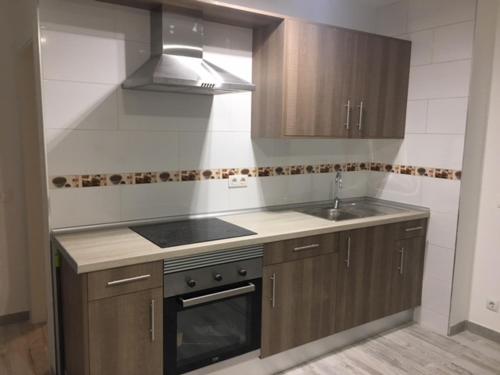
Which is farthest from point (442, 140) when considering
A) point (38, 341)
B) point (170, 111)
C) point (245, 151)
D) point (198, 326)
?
point (38, 341)

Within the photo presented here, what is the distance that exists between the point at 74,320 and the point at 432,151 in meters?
2.54

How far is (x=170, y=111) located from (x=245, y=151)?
0.59 meters

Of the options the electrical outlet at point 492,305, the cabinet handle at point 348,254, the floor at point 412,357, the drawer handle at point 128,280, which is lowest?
the floor at point 412,357

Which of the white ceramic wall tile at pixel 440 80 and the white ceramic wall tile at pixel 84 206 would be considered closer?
the white ceramic wall tile at pixel 84 206

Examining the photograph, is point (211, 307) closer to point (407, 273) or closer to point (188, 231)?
point (188, 231)

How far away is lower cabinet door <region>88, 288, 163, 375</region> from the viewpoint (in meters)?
1.80

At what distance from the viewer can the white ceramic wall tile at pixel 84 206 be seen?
85.9 inches

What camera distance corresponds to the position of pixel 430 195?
3.03m

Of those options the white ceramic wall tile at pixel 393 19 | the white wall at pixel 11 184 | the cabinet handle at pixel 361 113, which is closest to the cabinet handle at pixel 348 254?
the cabinet handle at pixel 361 113

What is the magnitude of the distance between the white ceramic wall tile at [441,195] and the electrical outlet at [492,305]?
0.70 m

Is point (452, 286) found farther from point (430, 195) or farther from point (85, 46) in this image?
point (85, 46)

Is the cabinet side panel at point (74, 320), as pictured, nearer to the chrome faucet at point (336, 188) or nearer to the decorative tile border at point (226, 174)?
the decorative tile border at point (226, 174)

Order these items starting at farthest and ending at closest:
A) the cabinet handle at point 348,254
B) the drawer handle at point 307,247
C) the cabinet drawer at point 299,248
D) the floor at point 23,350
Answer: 1. the cabinet handle at point 348,254
2. the floor at point 23,350
3. the drawer handle at point 307,247
4. the cabinet drawer at point 299,248

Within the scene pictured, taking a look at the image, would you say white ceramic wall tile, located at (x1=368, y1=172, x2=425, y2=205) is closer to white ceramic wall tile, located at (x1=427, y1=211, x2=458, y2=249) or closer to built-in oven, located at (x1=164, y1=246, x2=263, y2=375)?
white ceramic wall tile, located at (x1=427, y1=211, x2=458, y2=249)
